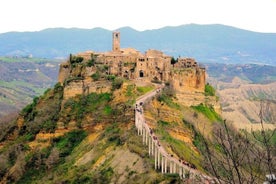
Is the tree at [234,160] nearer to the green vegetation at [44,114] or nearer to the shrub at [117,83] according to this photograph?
the shrub at [117,83]

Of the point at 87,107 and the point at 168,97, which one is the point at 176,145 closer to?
the point at 168,97

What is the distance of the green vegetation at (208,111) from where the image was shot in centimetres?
7338

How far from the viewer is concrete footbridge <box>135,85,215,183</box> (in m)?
39.9

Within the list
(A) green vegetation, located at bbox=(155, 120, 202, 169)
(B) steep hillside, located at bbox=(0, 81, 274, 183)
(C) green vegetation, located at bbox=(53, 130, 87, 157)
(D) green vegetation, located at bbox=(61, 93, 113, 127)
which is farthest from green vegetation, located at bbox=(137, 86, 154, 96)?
(C) green vegetation, located at bbox=(53, 130, 87, 157)

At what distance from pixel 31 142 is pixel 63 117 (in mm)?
4886

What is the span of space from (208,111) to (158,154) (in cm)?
3120

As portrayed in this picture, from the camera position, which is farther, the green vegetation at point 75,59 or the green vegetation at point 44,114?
the green vegetation at point 75,59

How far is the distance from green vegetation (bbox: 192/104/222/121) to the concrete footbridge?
44.3 ft

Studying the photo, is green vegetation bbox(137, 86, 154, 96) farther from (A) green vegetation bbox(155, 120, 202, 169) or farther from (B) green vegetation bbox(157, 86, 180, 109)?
(A) green vegetation bbox(155, 120, 202, 169)

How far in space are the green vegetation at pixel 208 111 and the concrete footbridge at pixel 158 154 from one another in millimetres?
13496

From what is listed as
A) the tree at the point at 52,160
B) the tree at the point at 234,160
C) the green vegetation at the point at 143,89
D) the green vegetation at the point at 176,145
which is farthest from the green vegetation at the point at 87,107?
the tree at the point at 234,160

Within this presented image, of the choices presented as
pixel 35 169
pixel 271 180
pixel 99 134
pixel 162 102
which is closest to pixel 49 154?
pixel 35 169

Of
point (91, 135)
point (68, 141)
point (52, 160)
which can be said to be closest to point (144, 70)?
point (91, 135)

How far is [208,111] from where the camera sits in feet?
246
